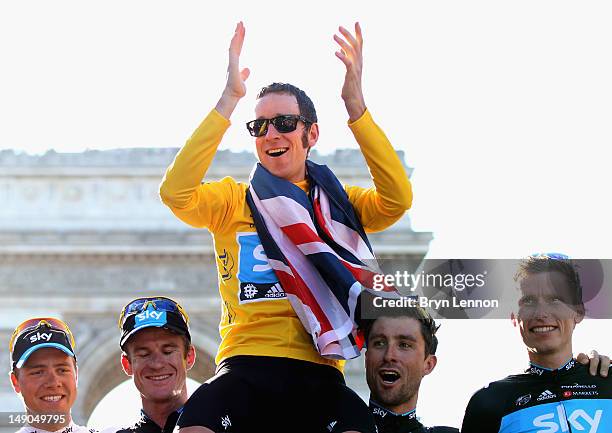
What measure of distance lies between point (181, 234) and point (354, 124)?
2129 cm

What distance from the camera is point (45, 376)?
4.70 metres

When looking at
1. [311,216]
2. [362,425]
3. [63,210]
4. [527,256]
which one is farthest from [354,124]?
A: [63,210]

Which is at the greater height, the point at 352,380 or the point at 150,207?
the point at 150,207

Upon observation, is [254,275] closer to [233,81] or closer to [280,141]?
[280,141]

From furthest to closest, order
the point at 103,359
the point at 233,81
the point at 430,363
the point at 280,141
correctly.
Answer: the point at 103,359 < the point at 430,363 < the point at 280,141 < the point at 233,81

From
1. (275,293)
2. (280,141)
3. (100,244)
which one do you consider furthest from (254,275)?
(100,244)

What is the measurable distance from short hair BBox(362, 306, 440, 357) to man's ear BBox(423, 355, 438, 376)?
0.02 m

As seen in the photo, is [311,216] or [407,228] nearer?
[311,216]

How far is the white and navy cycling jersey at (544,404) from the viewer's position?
4.37 meters

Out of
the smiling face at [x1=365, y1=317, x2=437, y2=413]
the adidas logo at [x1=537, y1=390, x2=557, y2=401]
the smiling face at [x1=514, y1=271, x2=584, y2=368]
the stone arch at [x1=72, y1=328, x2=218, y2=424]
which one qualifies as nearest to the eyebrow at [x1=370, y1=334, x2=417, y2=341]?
the smiling face at [x1=365, y1=317, x2=437, y2=413]

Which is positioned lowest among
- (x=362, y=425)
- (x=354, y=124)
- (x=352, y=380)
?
(x=362, y=425)

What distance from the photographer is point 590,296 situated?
4.68 m

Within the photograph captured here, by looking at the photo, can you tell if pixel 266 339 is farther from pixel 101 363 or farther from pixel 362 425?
pixel 101 363

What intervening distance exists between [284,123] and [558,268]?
4.07ft
